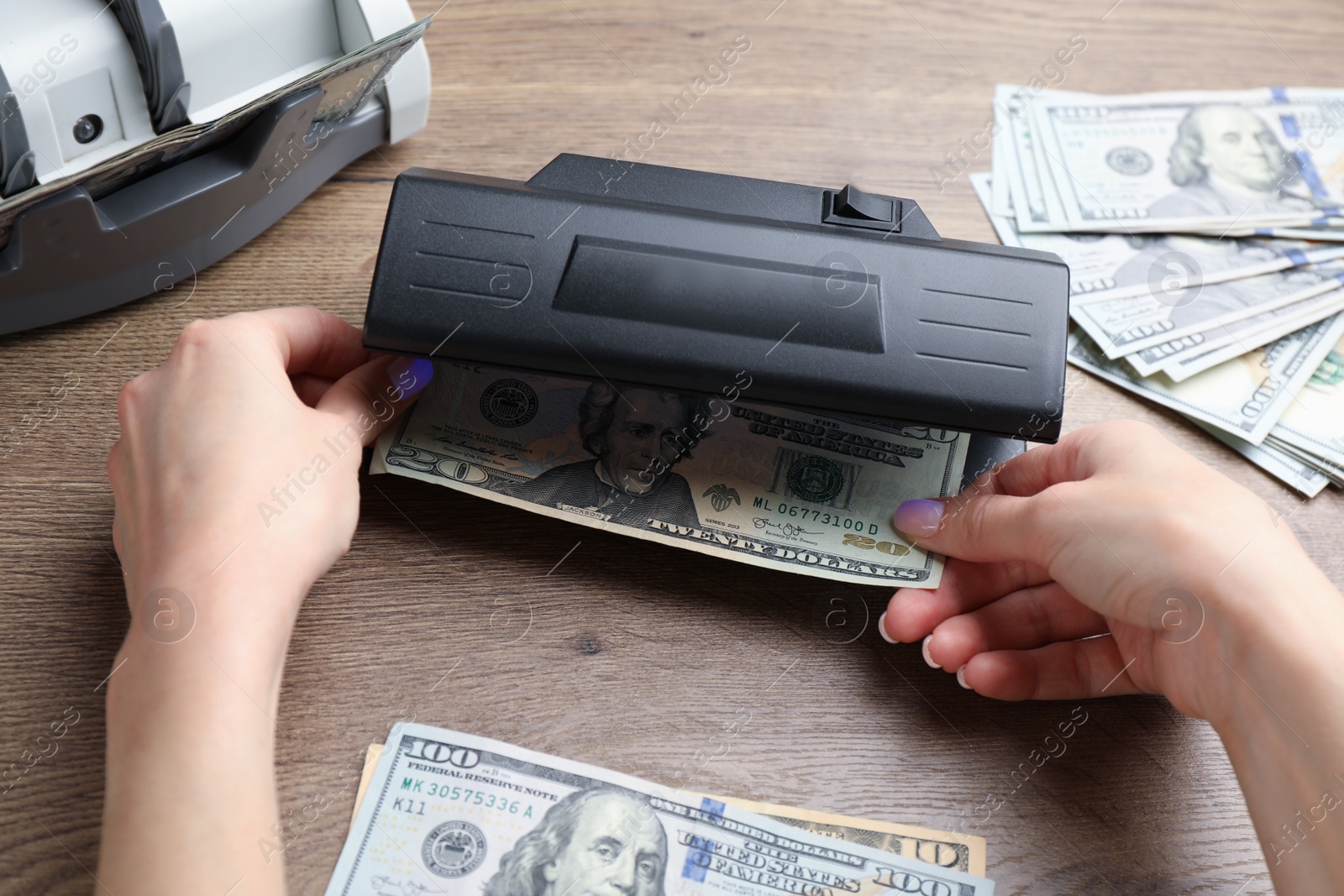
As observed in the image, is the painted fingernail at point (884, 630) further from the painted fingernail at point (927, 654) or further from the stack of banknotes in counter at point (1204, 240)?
the stack of banknotes in counter at point (1204, 240)

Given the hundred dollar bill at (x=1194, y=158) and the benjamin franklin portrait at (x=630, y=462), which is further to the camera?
the hundred dollar bill at (x=1194, y=158)

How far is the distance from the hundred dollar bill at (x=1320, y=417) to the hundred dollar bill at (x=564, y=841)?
1.50 feet

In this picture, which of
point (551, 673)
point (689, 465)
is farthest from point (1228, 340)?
point (551, 673)

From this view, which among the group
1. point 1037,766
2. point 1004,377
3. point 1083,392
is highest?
point 1004,377

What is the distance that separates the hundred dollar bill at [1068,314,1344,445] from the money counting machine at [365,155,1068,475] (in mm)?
208

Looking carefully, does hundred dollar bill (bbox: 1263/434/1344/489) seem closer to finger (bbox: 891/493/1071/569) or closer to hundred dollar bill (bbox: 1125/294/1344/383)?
hundred dollar bill (bbox: 1125/294/1344/383)

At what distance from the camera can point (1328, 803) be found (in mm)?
517

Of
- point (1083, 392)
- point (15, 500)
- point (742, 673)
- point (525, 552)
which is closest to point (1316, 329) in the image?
point (1083, 392)

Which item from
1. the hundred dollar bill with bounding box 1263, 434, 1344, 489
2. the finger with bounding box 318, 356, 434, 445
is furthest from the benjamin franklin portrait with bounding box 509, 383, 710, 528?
the hundred dollar bill with bounding box 1263, 434, 1344, 489

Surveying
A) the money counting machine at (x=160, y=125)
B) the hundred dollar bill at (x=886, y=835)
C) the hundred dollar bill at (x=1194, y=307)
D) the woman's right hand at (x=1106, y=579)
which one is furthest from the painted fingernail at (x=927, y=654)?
the money counting machine at (x=160, y=125)

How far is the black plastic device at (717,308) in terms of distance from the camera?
1.91 feet

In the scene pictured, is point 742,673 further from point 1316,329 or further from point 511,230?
point 1316,329

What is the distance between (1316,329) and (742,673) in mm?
629

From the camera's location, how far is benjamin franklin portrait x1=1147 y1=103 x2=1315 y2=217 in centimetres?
88
